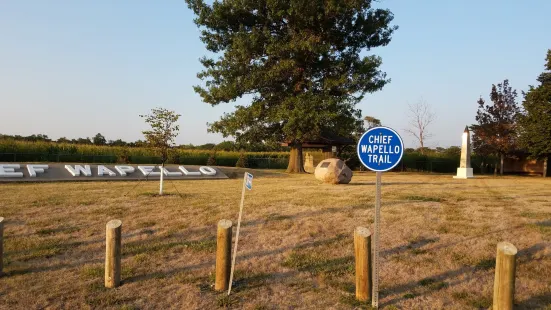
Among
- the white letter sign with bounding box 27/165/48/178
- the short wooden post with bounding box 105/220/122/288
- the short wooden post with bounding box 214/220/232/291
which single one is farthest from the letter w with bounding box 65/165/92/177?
the short wooden post with bounding box 214/220/232/291

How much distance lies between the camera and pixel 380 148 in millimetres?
4840

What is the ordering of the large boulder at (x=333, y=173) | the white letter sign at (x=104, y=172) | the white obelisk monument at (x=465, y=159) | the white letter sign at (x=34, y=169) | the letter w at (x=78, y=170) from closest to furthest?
the large boulder at (x=333, y=173), the white letter sign at (x=34, y=169), the letter w at (x=78, y=170), the white letter sign at (x=104, y=172), the white obelisk monument at (x=465, y=159)

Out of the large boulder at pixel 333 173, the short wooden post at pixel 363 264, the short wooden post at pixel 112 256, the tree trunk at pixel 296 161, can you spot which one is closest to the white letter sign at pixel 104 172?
the large boulder at pixel 333 173

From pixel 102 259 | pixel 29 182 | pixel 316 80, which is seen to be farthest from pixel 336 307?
pixel 316 80

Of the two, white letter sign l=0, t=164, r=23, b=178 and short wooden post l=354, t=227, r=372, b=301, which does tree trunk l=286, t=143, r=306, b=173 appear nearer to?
white letter sign l=0, t=164, r=23, b=178

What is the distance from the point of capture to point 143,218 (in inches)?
373

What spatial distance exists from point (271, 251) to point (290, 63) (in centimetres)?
1512

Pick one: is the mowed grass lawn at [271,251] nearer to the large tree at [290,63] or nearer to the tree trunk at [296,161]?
the large tree at [290,63]

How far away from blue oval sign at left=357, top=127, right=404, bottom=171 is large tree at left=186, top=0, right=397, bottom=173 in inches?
605

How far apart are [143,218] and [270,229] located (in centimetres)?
332

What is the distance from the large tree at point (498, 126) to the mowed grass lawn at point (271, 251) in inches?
913

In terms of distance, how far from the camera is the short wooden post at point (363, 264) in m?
5.16

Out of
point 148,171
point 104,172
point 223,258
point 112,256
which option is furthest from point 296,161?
point 112,256

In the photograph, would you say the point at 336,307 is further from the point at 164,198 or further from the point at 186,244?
the point at 164,198
